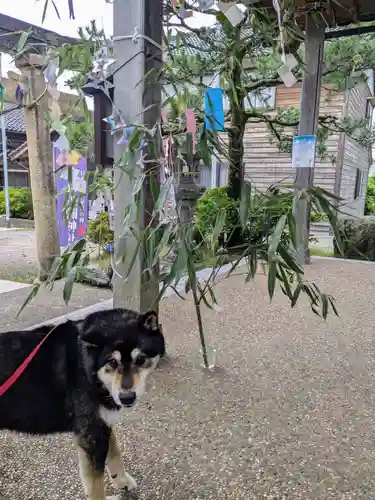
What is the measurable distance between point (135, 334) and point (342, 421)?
62.8 inches

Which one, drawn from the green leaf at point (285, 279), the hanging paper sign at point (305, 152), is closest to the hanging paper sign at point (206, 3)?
the green leaf at point (285, 279)

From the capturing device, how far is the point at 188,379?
9.59ft

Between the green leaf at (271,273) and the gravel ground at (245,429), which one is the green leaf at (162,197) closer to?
the green leaf at (271,273)

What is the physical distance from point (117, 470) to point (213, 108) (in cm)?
195

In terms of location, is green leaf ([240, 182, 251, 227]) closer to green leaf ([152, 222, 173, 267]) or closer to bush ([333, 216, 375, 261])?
green leaf ([152, 222, 173, 267])

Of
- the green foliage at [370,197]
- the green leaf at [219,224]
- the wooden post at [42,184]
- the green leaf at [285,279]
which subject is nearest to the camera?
the green leaf at [219,224]

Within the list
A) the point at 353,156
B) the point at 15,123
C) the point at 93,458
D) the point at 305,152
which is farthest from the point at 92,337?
the point at 15,123

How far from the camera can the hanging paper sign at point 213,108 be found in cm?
227

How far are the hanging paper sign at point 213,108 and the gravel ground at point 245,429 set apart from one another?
1.07 metres

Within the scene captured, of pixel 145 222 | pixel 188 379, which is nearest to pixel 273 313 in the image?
pixel 188 379

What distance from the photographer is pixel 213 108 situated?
90.4 inches

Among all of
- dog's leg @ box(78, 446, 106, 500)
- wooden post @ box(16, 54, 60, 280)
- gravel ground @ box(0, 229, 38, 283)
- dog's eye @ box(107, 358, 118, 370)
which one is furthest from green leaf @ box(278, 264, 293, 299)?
gravel ground @ box(0, 229, 38, 283)

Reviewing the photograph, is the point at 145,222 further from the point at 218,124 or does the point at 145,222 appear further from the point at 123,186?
the point at 218,124

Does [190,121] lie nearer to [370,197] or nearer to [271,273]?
[271,273]
